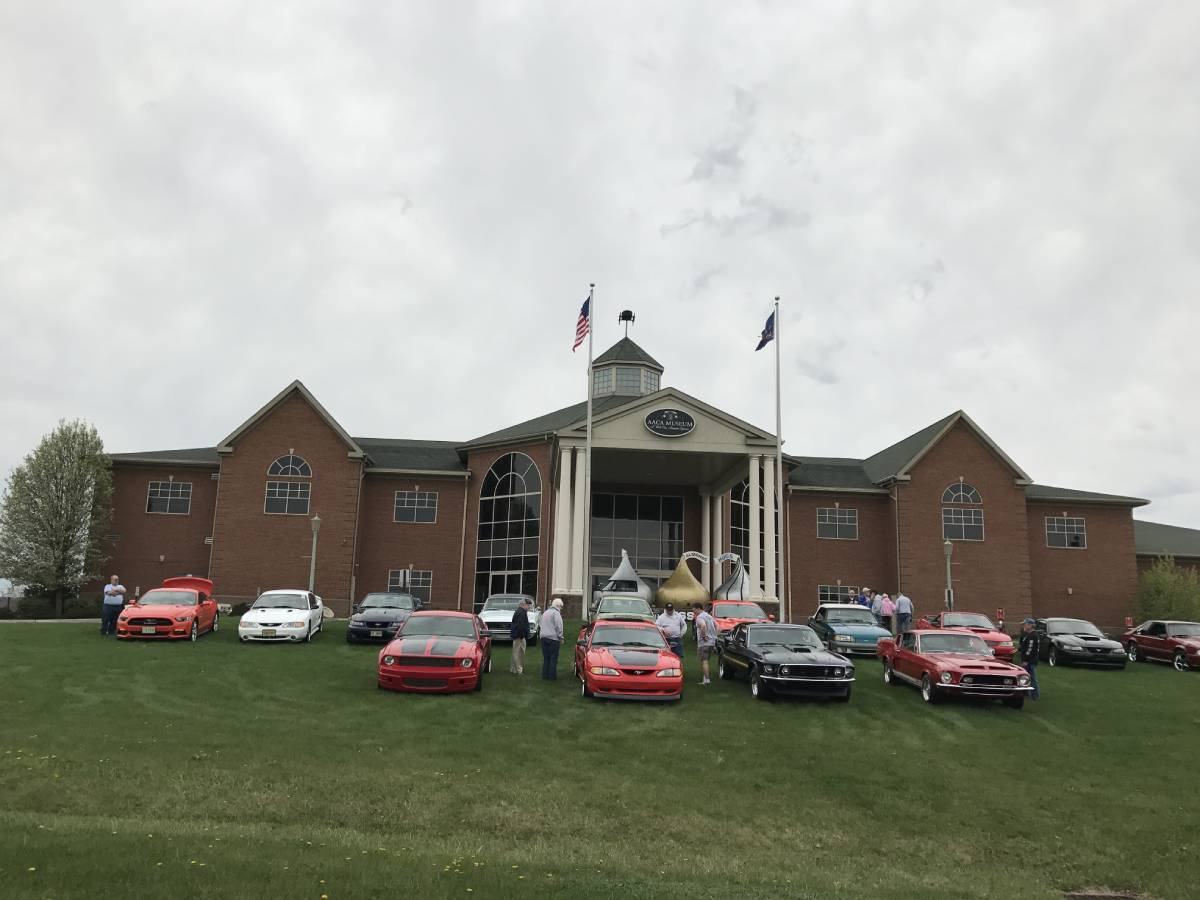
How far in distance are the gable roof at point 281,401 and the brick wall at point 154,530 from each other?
264 centimetres

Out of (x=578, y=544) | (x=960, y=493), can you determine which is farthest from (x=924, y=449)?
(x=578, y=544)

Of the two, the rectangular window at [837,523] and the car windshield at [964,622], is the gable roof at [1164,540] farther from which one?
the car windshield at [964,622]

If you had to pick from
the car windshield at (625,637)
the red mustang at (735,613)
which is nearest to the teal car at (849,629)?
the red mustang at (735,613)

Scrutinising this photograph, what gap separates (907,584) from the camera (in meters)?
40.3

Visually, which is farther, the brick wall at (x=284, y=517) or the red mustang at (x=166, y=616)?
the brick wall at (x=284, y=517)

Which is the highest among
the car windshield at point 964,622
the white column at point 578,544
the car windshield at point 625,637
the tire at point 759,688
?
the white column at point 578,544

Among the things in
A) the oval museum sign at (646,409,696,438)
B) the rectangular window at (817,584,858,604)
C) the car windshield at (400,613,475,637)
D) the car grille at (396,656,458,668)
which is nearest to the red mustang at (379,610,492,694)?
the car grille at (396,656,458,668)

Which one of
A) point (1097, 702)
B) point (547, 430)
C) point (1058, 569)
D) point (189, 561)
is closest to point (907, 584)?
point (1058, 569)

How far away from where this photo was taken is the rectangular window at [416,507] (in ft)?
136

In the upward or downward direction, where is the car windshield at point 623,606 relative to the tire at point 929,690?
upward

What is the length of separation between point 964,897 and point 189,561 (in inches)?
1516

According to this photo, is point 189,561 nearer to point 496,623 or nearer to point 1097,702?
point 496,623

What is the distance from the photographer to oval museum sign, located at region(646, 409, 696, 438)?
3412 centimetres

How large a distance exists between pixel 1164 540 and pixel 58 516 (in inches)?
2105
